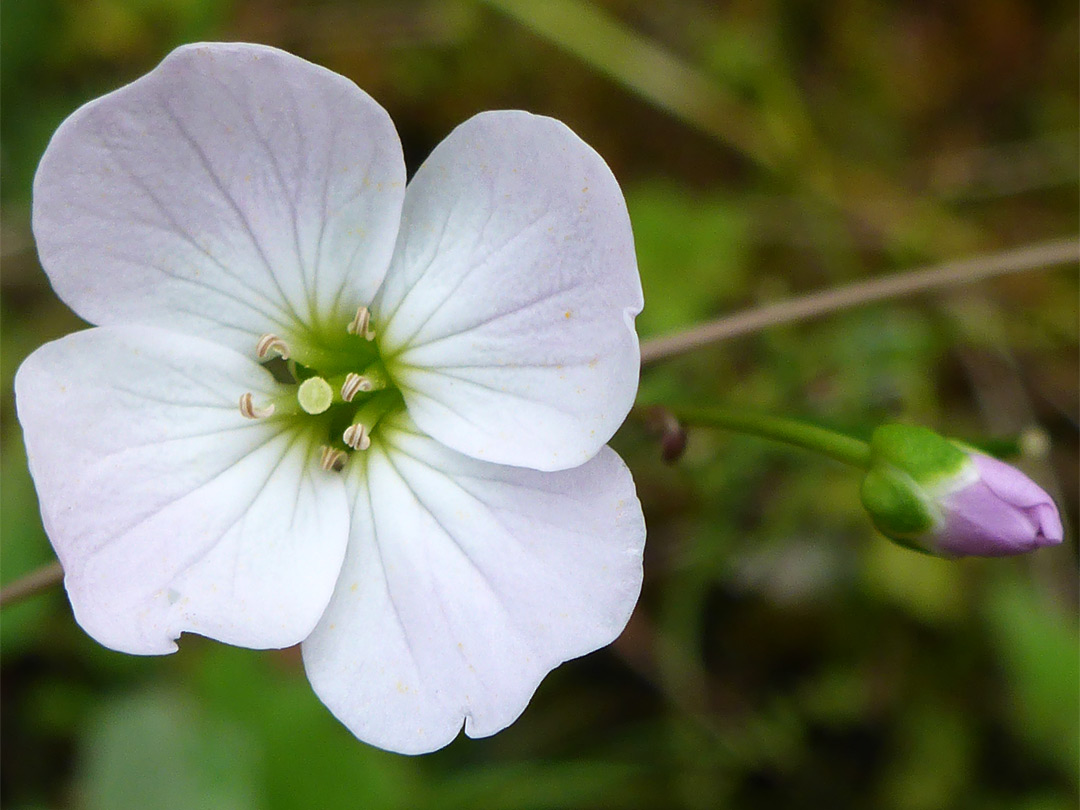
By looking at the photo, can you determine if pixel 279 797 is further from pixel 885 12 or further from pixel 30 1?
pixel 885 12

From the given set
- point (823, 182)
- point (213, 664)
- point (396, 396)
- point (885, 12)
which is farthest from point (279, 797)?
point (885, 12)

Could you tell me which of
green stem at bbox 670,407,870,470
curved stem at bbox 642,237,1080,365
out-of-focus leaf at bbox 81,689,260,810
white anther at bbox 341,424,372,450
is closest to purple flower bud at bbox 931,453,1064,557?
green stem at bbox 670,407,870,470

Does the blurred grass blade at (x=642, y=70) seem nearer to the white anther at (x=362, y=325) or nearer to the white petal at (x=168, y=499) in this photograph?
the white anther at (x=362, y=325)

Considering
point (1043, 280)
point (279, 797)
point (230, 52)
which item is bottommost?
point (279, 797)

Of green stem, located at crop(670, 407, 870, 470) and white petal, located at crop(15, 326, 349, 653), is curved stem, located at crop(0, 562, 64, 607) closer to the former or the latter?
white petal, located at crop(15, 326, 349, 653)

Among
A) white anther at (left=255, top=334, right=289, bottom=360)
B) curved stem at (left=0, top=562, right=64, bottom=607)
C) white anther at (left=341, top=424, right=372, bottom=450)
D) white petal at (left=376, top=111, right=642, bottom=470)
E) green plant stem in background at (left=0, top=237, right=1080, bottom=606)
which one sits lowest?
curved stem at (left=0, top=562, right=64, bottom=607)

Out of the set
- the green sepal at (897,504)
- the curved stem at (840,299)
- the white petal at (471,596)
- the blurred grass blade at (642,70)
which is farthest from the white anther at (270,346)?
the blurred grass blade at (642,70)
